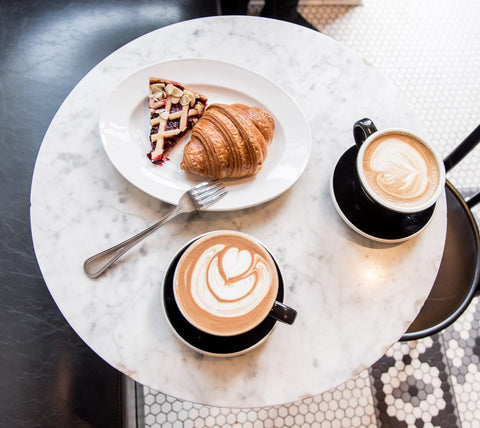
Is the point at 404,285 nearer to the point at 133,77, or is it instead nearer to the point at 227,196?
the point at 227,196

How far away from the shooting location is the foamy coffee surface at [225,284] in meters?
0.77

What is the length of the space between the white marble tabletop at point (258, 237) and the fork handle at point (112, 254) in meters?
0.02

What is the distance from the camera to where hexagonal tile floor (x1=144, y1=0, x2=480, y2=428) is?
156cm

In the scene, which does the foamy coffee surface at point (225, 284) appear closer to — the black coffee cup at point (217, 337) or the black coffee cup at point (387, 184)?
the black coffee cup at point (217, 337)

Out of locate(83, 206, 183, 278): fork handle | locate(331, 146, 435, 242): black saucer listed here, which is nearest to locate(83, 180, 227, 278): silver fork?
locate(83, 206, 183, 278): fork handle

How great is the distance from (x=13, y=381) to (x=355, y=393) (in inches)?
46.4

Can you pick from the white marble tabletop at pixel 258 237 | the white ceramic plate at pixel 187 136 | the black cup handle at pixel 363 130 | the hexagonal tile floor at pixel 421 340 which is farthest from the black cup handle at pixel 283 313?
the hexagonal tile floor at pixel 421 340

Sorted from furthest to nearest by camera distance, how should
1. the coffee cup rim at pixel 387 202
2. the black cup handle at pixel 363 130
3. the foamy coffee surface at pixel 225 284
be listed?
the black cup handle at pixel 363 130, the coffee cup rim at pixel 387 202, the foamy coffee surface at pixel 225 284

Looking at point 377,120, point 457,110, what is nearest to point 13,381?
point 377,120

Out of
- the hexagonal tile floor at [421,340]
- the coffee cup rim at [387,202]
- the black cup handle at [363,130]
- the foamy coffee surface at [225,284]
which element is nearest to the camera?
the foamy coffee surface at [225,284]

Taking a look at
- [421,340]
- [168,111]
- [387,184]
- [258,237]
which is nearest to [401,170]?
[387,184]

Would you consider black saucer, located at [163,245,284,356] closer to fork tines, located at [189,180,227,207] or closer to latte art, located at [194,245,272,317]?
latte art, located at [194,245,272,317]

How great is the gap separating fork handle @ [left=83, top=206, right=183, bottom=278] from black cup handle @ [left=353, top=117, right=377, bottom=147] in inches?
17.9

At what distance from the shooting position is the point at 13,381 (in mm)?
1001
